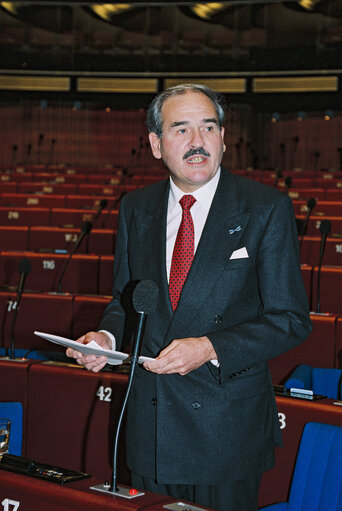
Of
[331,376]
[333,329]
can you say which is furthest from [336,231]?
[331,376]

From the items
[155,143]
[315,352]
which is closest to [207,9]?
[315,352]

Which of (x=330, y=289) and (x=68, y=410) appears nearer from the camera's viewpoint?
(x=68, y=410)

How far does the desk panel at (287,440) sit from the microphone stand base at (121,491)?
1053mm

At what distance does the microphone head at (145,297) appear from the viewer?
1.52 metres

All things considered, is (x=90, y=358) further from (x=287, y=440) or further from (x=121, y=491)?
(x=287, y=440)

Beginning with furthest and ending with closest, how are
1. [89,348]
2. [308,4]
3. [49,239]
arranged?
[308,4] < [49,239] < [89,348]

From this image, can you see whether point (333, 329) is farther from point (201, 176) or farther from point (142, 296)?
point (142, 296)

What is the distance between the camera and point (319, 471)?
7.09 feet

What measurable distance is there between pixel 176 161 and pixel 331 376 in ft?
5.17

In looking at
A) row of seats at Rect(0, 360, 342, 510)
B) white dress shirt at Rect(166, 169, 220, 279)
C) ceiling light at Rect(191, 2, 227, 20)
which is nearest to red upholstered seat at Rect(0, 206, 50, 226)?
row of seats at Rect(0, 360, 342, 510)

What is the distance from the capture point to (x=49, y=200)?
28.6ft

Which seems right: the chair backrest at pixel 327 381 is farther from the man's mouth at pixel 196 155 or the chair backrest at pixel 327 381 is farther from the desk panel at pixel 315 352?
the man's mouth at pixel 196 155

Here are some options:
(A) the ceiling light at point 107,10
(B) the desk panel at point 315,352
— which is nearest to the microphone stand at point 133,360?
(B) the desk panel at point 315,352

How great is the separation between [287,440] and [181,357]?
108cm
